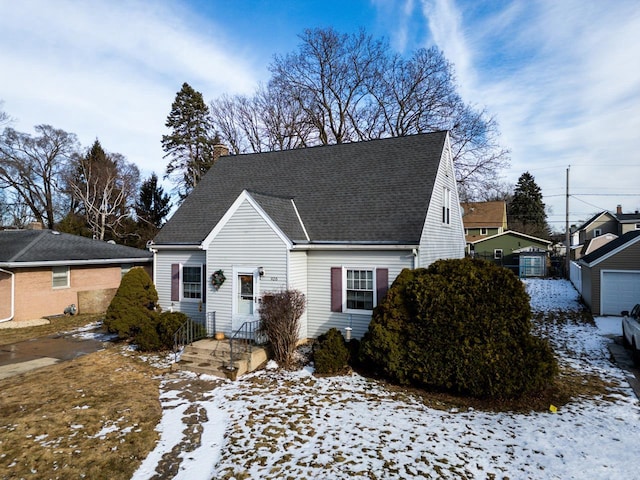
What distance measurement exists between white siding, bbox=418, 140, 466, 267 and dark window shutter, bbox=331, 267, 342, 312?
2.65m

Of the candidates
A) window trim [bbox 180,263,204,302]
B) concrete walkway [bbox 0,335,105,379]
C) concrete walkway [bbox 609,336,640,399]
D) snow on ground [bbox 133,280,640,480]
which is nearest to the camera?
snow on ground [bbox 133,280,640,480]

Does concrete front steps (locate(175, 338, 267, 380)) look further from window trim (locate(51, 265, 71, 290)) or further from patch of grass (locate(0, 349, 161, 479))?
window trim (locate(51, 265, 71, 290))

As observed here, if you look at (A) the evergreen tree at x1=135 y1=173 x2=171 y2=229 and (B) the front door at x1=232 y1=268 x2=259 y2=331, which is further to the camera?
(A) the evergreen tree at x1=135 y1=173 x2=171 y2=229

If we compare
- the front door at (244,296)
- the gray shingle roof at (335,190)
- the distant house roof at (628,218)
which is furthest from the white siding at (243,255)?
the distant house roof at (628,218)

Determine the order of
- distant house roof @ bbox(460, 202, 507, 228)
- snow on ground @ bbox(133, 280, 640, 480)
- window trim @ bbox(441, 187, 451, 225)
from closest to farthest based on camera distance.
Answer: snow on ground @ bbox(133, 280, 640, 480) → window trim @ bbox(441, 187, 451, 225) → distant house roof @ bbox(460, 202, 507, 228)

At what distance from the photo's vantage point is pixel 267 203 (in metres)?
13.0

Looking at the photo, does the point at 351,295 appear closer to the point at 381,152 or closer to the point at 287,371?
the point at 287,371

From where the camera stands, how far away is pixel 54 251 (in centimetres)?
1836

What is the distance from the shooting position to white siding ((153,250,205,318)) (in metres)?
14.8

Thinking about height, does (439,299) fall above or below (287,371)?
above

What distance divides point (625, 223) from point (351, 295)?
5392 cm

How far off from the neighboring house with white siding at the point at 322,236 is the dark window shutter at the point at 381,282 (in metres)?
0.03

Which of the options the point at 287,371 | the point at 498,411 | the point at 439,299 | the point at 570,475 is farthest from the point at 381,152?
the point at 570,475

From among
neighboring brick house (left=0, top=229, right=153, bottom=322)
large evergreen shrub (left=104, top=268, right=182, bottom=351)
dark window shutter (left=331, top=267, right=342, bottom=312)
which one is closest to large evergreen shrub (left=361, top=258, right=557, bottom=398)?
dark window shutter (left=331, top=267, right=342, bottom=312)
